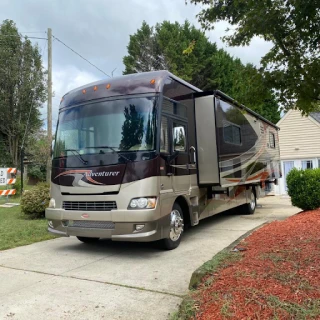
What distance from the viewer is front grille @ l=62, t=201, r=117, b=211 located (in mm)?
5574

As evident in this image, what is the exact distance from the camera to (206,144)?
23.5 ft

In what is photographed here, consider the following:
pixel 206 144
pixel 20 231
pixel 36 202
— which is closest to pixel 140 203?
pixel 206 144

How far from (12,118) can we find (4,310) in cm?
2813

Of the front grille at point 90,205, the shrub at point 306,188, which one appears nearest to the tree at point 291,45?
the front grille at point 90,205

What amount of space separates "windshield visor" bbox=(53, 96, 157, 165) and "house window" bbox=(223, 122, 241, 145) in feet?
8.95

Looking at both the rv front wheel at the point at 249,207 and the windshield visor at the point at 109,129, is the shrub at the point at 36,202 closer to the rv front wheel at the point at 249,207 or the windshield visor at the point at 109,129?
the windshield visor at the point at 109,129

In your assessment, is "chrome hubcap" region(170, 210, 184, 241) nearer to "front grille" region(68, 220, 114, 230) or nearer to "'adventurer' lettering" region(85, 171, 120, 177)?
"front grille" region(68, 220, 114, 230)

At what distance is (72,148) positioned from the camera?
6105 millimetres

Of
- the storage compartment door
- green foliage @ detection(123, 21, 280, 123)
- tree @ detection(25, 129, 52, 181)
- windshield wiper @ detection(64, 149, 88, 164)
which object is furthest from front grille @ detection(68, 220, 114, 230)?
tree @ detection(25, 129, 52, 181)

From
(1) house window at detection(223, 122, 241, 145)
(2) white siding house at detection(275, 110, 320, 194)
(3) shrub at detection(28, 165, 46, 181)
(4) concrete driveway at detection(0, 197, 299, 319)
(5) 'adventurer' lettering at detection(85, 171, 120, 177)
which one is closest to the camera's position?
(4) concrete driveway at detection(0, 197, 299, 319)

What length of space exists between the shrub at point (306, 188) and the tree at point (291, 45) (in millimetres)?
5711

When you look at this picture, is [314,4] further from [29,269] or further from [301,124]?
[301,124]

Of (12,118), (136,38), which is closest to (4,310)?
(136,38)

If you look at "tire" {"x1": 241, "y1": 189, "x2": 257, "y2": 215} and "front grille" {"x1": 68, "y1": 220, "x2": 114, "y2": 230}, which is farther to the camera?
"tire" {"x1": 241, "y1": 189, "x2": 257, "y2": 215}
